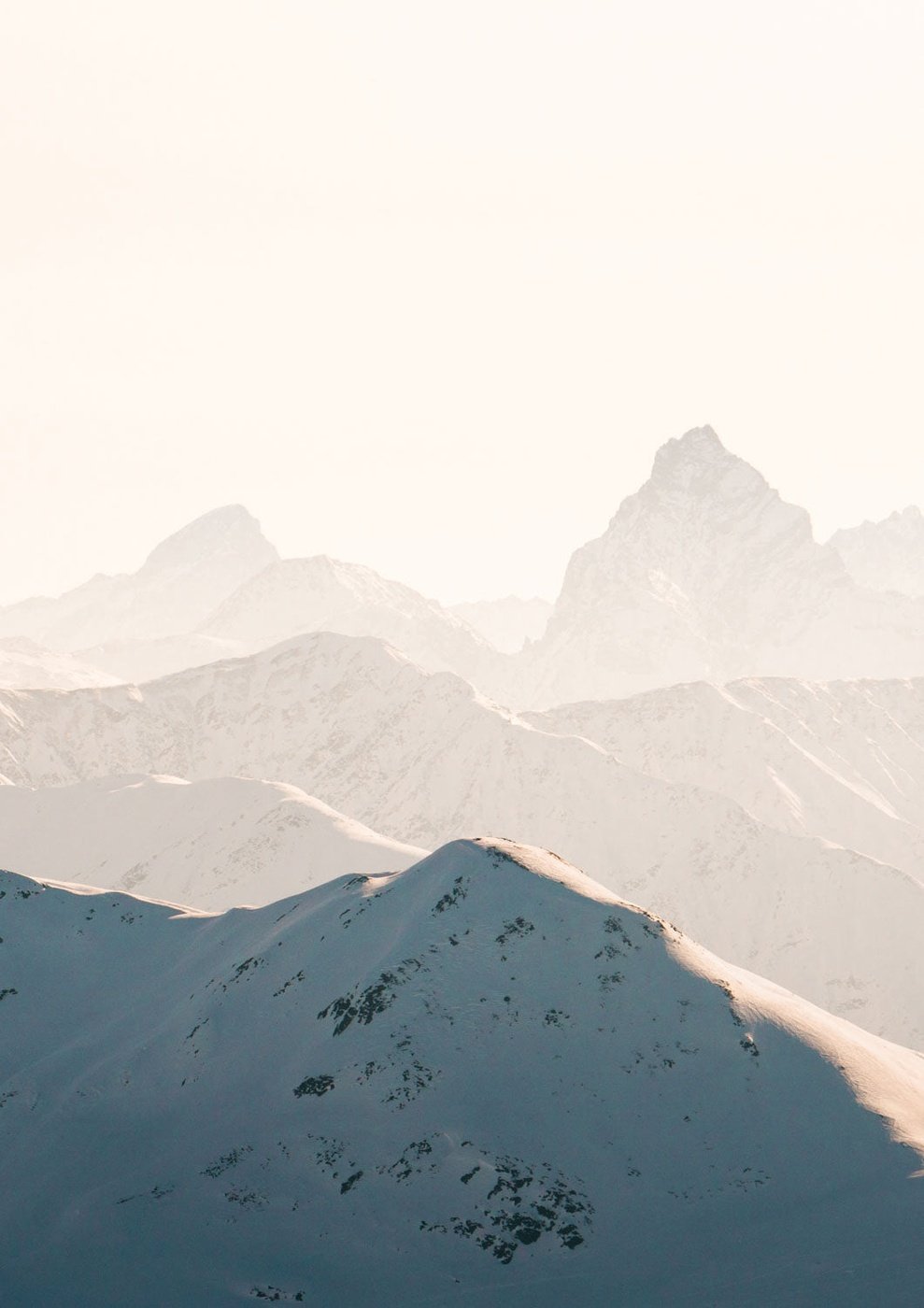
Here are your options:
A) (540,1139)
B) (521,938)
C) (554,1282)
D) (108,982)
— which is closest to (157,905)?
(108,982)

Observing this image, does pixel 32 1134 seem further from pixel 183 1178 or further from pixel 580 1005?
pixel 580 1005

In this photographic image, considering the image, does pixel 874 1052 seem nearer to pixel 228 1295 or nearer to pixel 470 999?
pixel 470 999

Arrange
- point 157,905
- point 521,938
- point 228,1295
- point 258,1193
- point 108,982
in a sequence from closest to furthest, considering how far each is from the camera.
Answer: point 228,1295 < point 258,1193 < point 521,938 < point 108,982 < point 157,905

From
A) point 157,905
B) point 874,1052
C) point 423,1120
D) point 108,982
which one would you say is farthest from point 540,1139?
point 157,905

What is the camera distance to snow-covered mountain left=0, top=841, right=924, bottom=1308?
53031 millimetres

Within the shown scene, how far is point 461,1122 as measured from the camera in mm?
60312

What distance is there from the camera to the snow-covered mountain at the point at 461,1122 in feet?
174

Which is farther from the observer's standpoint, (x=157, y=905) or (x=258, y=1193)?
(x=157, y=905)

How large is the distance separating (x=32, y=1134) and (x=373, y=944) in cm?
2014

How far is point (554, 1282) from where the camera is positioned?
52094 mm

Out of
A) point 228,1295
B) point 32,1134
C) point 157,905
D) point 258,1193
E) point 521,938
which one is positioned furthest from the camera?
point 157,905

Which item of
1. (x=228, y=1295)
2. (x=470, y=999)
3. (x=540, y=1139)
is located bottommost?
(x=228, y=1295)

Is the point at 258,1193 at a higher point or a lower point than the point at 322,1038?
lower

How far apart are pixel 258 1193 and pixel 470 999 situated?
1487 centimetres
